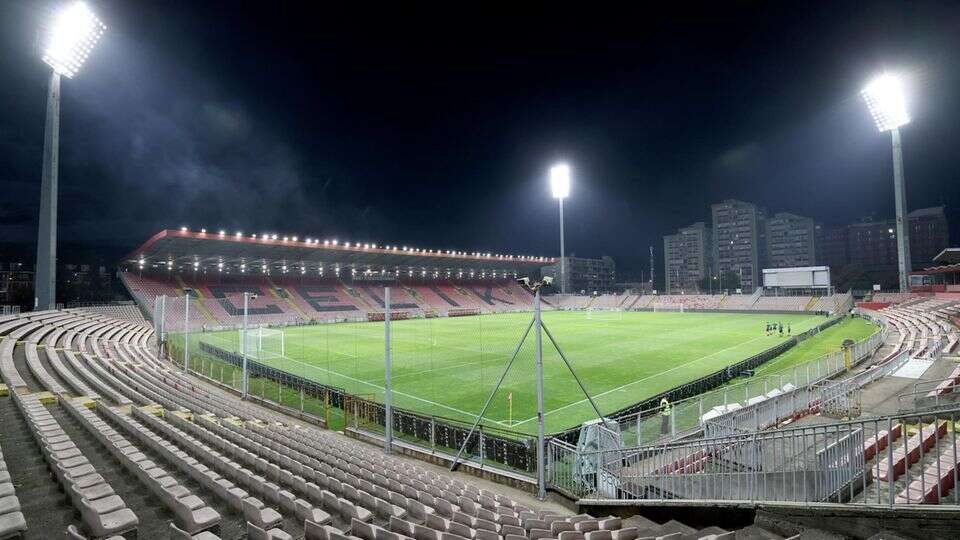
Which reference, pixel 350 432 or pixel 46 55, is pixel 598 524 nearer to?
pixel 350 432

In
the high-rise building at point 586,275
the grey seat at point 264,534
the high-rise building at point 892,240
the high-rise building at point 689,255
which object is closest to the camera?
the grey seat at point 264,534

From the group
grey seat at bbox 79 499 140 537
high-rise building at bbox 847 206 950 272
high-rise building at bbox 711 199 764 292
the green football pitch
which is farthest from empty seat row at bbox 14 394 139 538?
high-rise building at bbox 711 199 764 292

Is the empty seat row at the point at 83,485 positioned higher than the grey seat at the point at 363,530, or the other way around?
the empty seat row at the point at 83,485

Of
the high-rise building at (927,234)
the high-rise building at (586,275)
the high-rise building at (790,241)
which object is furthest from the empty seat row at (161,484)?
the high-rise building at (790,241)

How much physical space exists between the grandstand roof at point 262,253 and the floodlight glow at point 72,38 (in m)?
19.0

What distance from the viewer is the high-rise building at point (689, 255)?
143625 millimetres

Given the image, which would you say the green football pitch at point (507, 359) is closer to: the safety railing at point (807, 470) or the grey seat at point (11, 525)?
the safety railing at point (807, 470)

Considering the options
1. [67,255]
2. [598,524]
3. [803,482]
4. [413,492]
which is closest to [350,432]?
[413,492]

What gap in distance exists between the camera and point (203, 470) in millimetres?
6027

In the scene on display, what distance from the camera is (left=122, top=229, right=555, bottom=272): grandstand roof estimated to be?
→ 44.4 m

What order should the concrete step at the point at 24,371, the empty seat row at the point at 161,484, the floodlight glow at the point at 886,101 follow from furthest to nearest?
the floodlight glow at the point at 886,101 → the concrete step at the point at 24,371 → the empty seat row at the point at 161,484

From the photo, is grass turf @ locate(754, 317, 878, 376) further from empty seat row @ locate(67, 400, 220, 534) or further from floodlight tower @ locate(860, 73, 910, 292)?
empty seat row @ locate(67, 400, 220, 534)

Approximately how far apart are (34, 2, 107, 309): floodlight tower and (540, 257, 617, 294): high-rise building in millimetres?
123935

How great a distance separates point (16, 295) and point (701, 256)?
152684 mm
